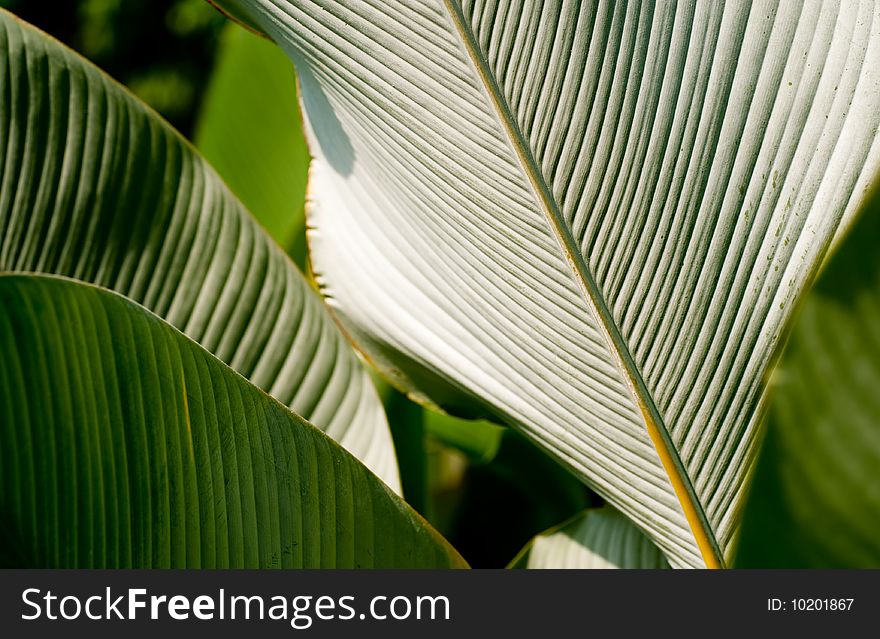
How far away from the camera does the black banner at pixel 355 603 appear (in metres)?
0.37

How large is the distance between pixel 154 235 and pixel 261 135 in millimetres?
530

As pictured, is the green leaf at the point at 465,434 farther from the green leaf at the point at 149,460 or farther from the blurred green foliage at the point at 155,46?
the blurred green foliage at the point at 155,46

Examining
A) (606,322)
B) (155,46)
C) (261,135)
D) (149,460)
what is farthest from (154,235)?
(155,46)

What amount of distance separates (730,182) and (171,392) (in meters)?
0.32

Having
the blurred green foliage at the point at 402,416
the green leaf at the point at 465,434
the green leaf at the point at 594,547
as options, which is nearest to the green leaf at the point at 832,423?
the green leaf at the point at 594,547

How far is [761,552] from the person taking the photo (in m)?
0.27

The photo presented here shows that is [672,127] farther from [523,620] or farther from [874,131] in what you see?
[523,620]

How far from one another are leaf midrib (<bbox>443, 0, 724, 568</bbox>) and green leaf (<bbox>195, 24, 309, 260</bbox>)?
0.65m

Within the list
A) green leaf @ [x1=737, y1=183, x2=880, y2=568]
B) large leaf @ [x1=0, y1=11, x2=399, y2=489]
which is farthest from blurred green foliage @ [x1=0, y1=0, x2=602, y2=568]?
green leaf @ [x1=737, y1=183, x2=880, y2=568]

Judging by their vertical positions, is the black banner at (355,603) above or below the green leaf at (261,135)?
below

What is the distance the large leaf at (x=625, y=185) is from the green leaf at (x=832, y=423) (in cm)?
19

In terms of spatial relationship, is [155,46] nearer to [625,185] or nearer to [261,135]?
[261,135]

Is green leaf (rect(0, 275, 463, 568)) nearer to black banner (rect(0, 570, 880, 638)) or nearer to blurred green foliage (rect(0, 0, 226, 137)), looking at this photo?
black banner (rect(0, 570, 880, 638))

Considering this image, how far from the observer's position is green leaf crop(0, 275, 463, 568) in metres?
0.38
